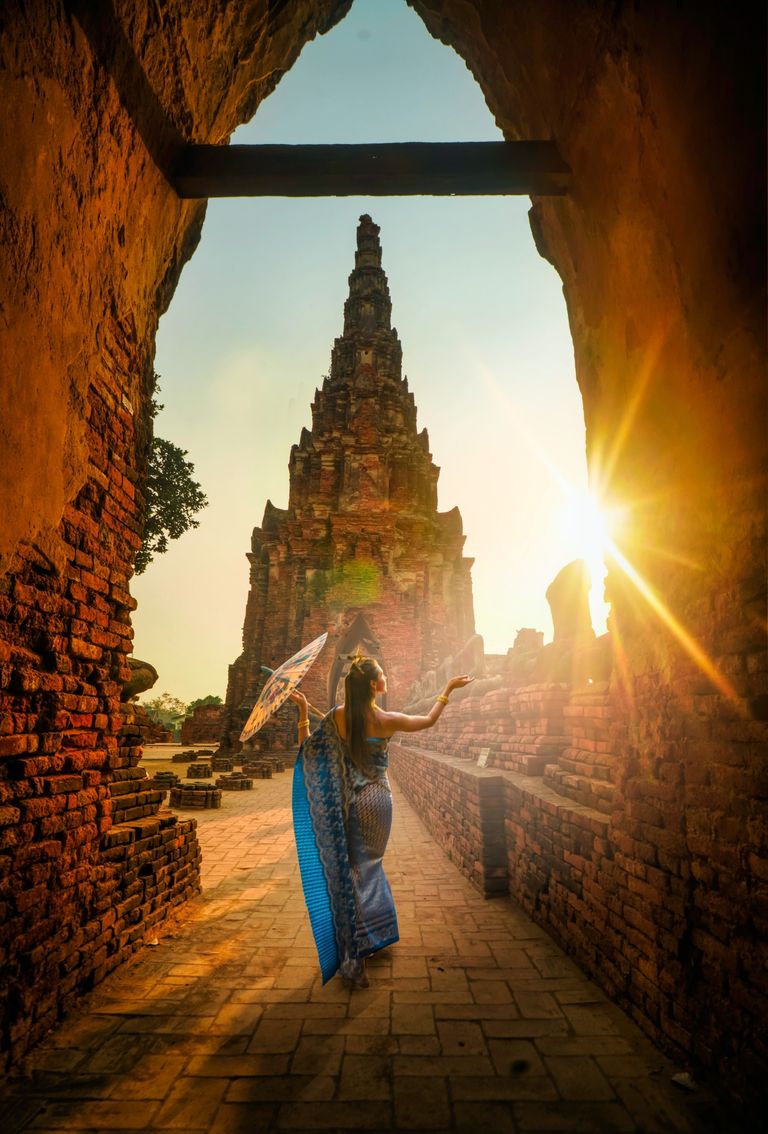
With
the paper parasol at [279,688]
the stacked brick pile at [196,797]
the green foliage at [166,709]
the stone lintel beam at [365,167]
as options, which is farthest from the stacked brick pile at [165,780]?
the green foliage at [166,709]

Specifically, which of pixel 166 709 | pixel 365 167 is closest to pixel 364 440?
pixel 365 167

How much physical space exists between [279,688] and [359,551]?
1656cm

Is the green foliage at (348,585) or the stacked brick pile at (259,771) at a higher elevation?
the green foliage at (348,585)

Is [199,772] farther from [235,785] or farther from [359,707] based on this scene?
[359,707]

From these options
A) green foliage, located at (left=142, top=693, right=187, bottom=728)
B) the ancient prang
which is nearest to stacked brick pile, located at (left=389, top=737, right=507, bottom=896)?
the ancient prang

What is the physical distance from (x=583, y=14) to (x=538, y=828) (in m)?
4.56

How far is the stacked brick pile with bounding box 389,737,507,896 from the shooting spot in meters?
4.18

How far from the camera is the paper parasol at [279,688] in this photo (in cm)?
320

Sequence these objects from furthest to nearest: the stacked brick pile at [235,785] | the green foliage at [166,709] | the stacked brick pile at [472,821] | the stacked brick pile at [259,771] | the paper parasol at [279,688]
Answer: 1. the green foliage at [166,709]
2. the stacked brick pile at [259,771]
3. the stacked brick pile at [235,785]
4. the stacked brick pile at [472,821]
5. the paper parasol at [279,688]

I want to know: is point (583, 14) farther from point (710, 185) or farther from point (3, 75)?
point (3, 75)

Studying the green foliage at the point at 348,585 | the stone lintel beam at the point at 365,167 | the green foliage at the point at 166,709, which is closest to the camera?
the stone lintel beam at the point at 365,167

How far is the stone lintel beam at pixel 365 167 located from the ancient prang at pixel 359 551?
15.8m

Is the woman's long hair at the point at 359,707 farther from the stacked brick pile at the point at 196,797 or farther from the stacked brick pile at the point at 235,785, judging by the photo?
the stacked brick pile at the point at 235,785

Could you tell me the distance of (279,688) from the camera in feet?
11.1
